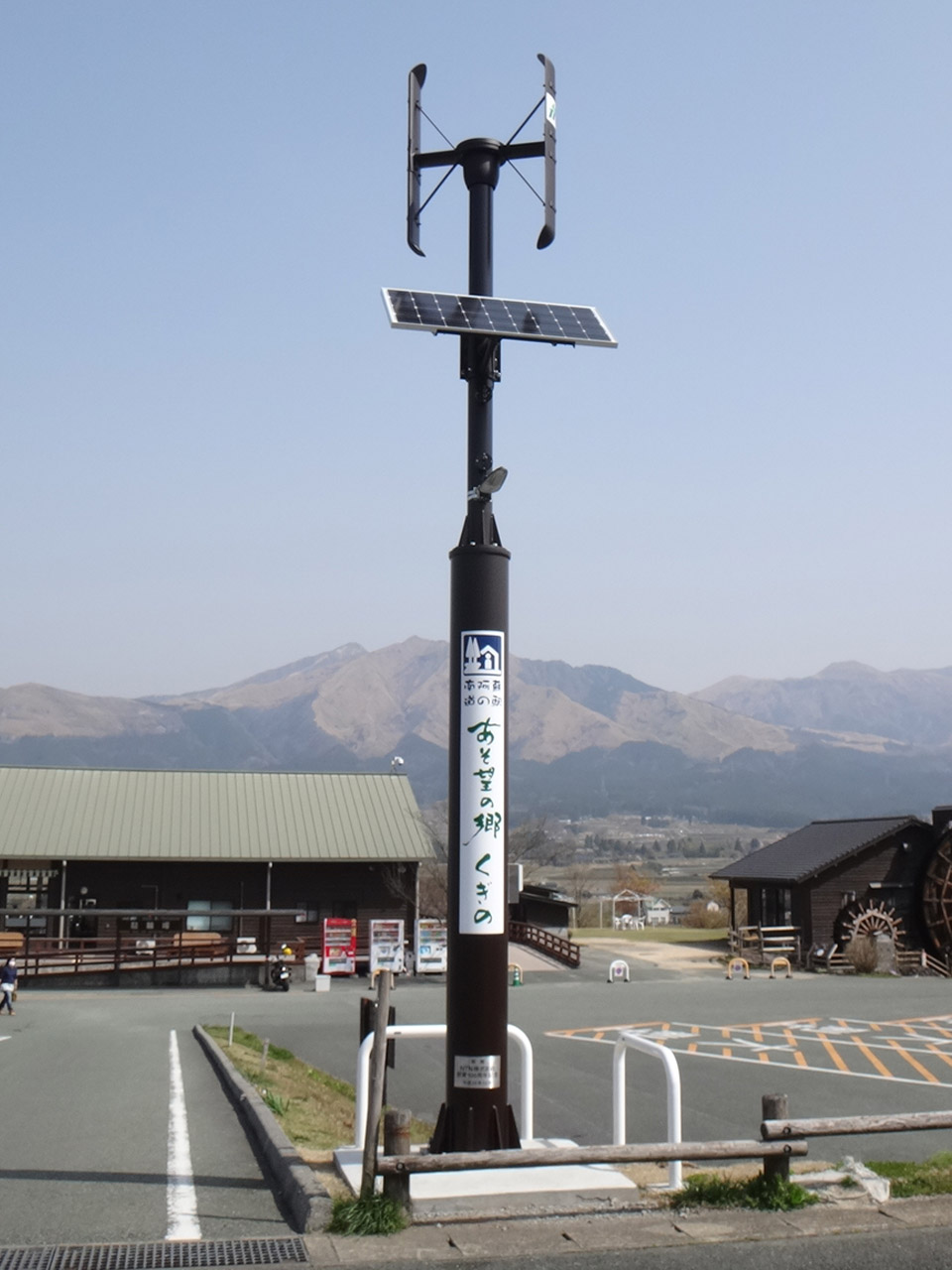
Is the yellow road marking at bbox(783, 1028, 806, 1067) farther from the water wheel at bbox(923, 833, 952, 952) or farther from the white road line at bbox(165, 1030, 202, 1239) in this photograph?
the water wheel at bbox(923, 833, 952, 952)

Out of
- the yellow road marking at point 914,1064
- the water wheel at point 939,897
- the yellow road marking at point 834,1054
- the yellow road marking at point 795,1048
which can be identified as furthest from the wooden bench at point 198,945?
the water wheel at point 939,897

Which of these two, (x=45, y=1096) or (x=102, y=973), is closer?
(x=45, y=1096)

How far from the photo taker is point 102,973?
1309 inches

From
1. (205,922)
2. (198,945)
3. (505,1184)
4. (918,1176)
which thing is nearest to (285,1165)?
(505,1184)

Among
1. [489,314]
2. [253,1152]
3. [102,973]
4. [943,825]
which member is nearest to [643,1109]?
[253,1152]

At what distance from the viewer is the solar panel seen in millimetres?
9112

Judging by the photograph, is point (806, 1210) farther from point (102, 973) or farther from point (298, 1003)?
point (102, 973)

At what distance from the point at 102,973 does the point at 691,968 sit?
18.1 meters

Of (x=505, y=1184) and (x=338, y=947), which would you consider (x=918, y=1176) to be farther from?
(x=338, y=947)

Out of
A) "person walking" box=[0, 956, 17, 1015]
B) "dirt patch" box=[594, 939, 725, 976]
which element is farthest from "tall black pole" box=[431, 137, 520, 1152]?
"dirt patch" box=[594, 939, 725, 976]

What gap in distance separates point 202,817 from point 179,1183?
3397 centimetres

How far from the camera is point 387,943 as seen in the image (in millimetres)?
35406

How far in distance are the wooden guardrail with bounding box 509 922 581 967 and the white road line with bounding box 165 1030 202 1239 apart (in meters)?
26.9

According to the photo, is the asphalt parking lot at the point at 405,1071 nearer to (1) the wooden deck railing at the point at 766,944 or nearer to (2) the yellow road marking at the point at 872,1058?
(2) the yellow road marking at the point at 872,1058
